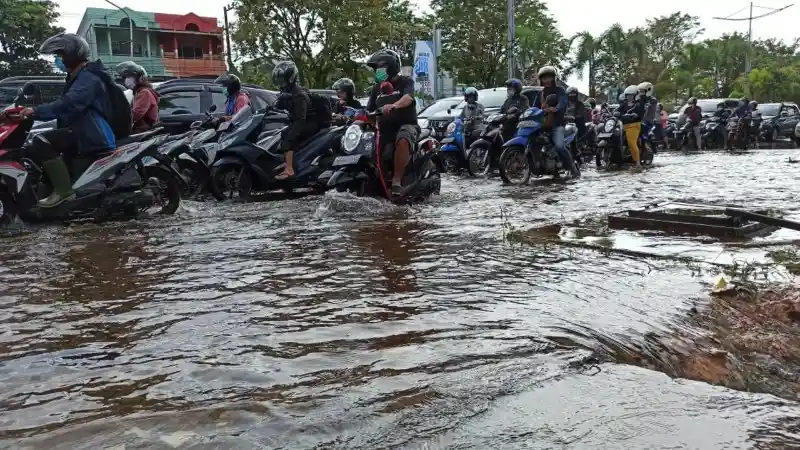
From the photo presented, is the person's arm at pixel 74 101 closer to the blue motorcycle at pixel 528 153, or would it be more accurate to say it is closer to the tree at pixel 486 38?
the blue motorcycle at pixel 528 153

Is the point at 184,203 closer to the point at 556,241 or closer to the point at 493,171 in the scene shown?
the point at 556,241

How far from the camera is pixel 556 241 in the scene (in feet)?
18.2

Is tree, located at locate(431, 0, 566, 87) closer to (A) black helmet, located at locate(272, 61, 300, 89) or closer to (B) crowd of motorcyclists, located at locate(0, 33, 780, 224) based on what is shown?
(B) crowd of motorcyclists, located at locate(0, 33, 780, 224)

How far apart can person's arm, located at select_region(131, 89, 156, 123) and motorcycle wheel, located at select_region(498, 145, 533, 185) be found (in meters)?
5.03

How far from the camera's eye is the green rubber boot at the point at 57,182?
6547mm

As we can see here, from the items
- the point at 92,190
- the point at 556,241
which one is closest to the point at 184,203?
the point at 92,190

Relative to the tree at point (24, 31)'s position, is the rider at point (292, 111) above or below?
below

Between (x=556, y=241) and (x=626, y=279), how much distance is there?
126cm

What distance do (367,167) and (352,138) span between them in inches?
13.8

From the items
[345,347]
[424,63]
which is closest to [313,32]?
[424,63]

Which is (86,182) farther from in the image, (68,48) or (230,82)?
(230,82)

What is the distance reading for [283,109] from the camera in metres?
9.09

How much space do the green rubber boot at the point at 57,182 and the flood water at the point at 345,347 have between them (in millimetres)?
551

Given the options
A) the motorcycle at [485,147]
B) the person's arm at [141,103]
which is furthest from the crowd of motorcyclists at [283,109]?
the motorcycle at [485,147]
